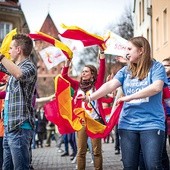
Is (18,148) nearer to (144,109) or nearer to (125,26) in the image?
(144,109)

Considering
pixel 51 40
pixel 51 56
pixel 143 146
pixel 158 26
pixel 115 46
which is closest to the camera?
pixel 143 146

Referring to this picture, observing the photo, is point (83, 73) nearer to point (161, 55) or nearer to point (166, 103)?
point (166, 103)

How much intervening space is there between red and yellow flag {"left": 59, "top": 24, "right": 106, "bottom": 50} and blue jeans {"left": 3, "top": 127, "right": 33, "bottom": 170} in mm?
1923

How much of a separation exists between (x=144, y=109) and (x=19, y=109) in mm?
1352

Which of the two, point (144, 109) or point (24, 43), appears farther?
point (24, 43)

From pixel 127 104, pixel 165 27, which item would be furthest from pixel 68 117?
pixel 165 27

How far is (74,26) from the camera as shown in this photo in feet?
23.7

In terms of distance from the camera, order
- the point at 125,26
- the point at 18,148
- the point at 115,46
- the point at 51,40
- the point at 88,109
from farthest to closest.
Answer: the point at 125,26 < the point at 88,109 < the point at 115,46 < the point at 51,40 < the point at 18,148

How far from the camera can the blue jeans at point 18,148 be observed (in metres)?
5.72

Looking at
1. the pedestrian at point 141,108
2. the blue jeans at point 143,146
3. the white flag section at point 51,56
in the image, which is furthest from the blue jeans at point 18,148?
the white flag section at point 51,56

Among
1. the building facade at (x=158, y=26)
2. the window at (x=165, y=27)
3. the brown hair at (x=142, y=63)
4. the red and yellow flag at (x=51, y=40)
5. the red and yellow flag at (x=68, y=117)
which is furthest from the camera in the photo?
the window at (x=165, y=27)

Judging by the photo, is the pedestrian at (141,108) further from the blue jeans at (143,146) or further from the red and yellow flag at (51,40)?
the red and yellow flag at (51,40)

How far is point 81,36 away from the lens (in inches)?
294

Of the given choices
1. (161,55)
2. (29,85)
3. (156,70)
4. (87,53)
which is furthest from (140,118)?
(87,53)
